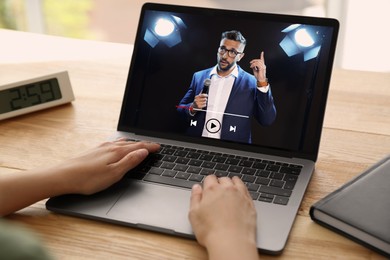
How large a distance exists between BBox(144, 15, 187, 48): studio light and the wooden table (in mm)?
214

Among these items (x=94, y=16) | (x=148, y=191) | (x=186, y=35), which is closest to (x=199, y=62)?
(x=186, y=35)

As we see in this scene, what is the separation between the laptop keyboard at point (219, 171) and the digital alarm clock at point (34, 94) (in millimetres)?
385

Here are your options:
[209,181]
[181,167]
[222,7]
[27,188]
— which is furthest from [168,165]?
[222,7]

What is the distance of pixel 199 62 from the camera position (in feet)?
3.91

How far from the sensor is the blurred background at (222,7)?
2.94 meters

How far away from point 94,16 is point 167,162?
8.93 feet

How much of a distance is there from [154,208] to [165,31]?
0.43m

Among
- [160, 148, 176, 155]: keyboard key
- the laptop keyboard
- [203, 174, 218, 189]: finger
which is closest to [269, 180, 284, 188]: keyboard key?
the laptop keyboard

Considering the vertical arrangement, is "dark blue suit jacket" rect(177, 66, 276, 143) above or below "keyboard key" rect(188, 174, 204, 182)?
above

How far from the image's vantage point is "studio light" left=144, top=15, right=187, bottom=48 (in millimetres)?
1230

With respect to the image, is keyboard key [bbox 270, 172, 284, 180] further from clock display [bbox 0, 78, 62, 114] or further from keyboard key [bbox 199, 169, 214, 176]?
clock display [bbox 0, 78, 62, 114]

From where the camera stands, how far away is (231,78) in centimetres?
116

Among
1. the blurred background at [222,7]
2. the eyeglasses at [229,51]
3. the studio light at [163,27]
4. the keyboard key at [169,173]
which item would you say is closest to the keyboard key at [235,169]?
the keyboard key at [169,173]

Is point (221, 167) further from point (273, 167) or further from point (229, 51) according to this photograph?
point (229, 51)
